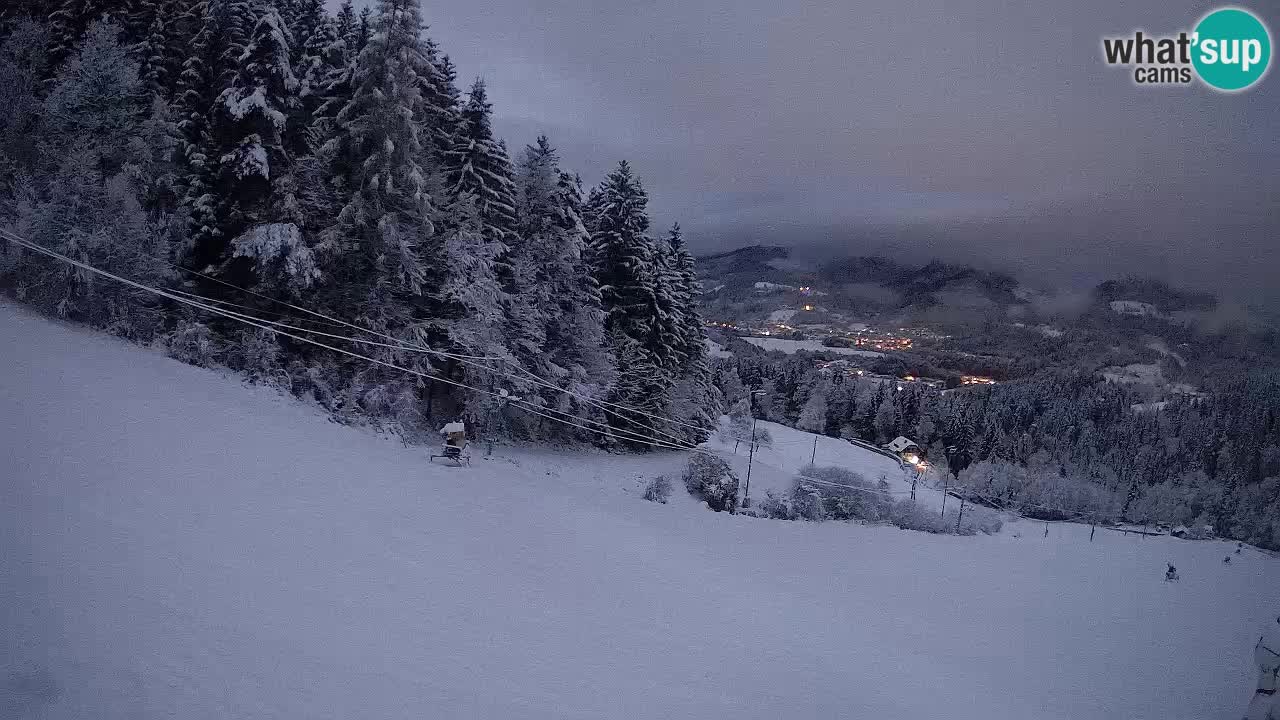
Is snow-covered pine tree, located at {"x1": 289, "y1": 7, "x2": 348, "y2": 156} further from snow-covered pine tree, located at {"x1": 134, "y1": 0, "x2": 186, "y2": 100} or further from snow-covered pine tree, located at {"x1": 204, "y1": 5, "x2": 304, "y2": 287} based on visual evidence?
snow-covered pine tree, located at {"x1": 134, "y1": 0, "x2": 186, "y2": 100}

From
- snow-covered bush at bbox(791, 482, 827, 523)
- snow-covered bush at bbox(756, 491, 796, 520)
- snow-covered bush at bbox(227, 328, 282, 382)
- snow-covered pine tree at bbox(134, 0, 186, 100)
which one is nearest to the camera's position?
snow-covered bush at bbox(227, 328, 282, 382)

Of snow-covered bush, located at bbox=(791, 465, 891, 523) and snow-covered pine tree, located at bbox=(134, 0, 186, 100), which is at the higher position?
snow-covered pine tree, located at bbox=(134, 0, 186, 100)

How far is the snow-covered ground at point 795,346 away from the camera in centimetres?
7500

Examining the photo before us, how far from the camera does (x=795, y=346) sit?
80.1 metres

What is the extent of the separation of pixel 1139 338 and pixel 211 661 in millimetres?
47184

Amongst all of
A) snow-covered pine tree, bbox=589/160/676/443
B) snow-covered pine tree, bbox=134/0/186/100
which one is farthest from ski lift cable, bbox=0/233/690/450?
snow-covered pine tree, bbox=134/0/186/100

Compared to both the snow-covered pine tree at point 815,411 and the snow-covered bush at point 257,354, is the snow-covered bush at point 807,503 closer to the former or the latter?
the snow-covered bush at point 257,354

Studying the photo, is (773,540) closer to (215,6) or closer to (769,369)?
(215,6)

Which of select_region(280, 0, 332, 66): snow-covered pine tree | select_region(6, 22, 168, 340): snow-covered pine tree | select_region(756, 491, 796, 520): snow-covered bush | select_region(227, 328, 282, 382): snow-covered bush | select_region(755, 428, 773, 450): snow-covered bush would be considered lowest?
select_region(756, 491, 796, 520): snow-covered bush

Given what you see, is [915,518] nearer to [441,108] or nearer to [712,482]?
[712,482]

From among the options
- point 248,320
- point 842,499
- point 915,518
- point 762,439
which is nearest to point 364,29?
point 248,320

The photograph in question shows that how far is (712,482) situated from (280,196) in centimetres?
1538

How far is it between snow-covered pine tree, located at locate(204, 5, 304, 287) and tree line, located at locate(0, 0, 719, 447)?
0.06m

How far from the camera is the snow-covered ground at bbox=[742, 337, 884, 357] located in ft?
246
